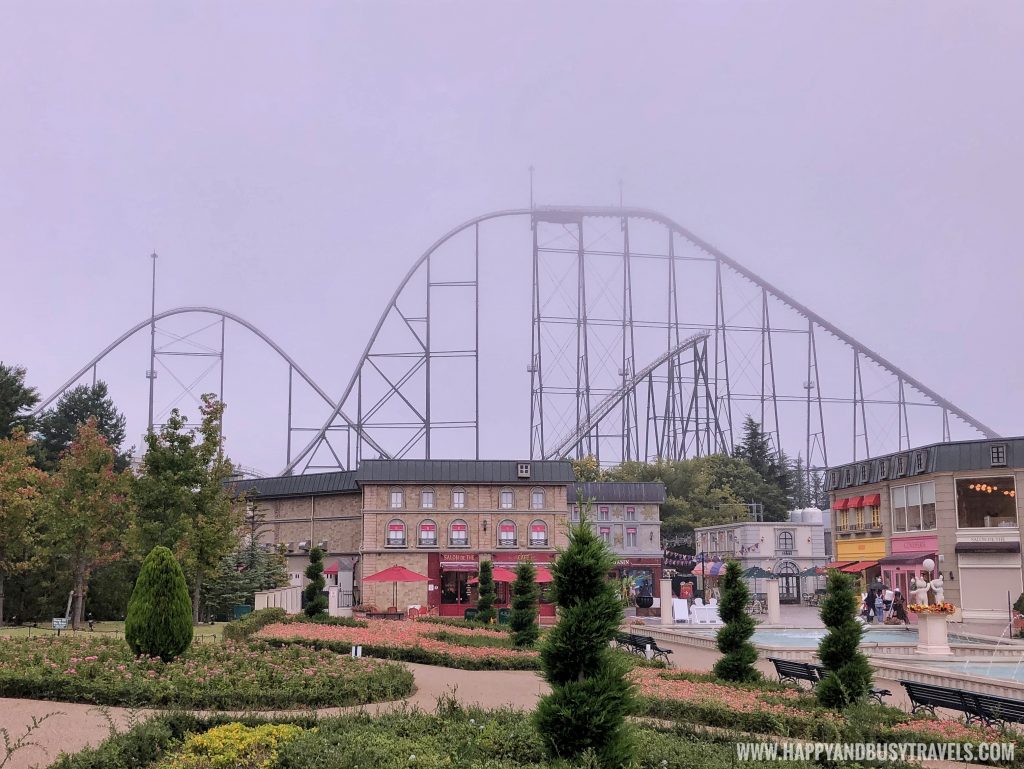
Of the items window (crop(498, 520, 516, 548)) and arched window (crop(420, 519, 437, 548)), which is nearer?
arched window (crop(420, 519, 437, 548))

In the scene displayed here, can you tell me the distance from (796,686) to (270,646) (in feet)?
38.1

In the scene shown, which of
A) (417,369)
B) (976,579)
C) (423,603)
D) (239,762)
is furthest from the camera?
(417,369)

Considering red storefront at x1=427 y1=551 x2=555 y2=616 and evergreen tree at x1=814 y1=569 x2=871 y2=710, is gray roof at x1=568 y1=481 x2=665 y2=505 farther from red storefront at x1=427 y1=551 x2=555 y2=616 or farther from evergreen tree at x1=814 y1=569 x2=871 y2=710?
evergreen tree at x1=814 y1=569 x2=871 y2=710

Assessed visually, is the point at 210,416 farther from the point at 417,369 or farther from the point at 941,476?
the point at 941,476

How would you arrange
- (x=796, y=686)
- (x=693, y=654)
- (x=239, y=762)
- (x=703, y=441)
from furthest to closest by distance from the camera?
(x=703, y=441) → (x=693, y=654) → (x=796, y=686) → (x=239, y=762)

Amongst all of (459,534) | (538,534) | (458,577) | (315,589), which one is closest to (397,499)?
(459,534)

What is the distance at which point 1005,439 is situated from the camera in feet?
116

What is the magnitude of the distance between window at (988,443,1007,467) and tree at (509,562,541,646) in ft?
62.3

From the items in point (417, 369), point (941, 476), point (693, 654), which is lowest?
point (693, 654)

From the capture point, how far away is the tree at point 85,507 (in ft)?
99.2

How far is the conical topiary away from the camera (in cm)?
1750

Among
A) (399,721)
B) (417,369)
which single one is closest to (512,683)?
(399,721)

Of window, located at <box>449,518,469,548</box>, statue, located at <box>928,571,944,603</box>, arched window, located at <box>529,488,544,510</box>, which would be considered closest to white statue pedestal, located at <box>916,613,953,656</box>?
statue, located at <box>928,571,944,603</box>

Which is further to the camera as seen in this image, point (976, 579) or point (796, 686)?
point (976, 579)
